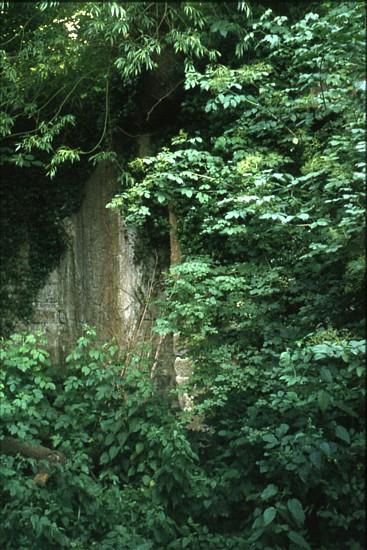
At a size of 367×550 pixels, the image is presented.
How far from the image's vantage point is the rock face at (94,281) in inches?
273

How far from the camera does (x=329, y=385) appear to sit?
12.0 feet

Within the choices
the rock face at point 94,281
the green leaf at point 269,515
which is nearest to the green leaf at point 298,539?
the green leaf at point 269,515

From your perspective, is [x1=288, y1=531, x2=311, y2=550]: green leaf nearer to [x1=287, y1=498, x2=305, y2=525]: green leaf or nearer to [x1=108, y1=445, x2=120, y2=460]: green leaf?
→ [x1=287, y1=498, x2=305, y2=525]: green leaf

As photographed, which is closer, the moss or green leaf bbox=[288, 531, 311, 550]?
green leaf bbox=[288, 531, 311, 550]

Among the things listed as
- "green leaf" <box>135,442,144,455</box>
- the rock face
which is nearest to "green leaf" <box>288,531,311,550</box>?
"green leaf" <box>135,442,144,455</box>

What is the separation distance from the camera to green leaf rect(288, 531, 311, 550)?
371 centimetres

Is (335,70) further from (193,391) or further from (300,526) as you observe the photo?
(300,526)

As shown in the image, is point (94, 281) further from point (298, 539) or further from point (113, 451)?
point (298, 539)

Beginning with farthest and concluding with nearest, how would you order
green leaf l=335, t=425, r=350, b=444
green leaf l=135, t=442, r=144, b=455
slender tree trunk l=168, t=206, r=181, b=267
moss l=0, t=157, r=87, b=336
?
moss l=0, t=157, r=87, b=336
slender tree trunk l=168, t=206, r=181, b=267
green leaf l=135, t=442, r=144, b=455
green leaf l=335, t=425, r=350, b=444

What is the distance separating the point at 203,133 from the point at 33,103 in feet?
5.64

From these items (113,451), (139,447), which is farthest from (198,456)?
(113,451)

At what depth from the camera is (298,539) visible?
3729 mm

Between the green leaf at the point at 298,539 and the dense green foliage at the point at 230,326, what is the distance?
0.05 ft

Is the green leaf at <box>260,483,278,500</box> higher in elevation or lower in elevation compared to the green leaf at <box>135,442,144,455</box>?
higher
